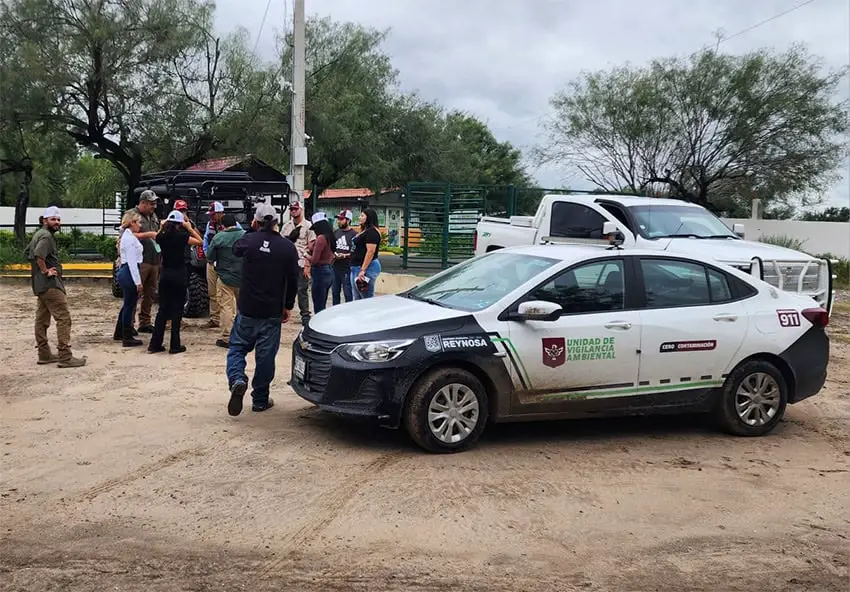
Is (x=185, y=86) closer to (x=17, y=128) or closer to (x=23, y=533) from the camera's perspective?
(x=17, y=128)

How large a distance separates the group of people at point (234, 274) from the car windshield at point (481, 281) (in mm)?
1267

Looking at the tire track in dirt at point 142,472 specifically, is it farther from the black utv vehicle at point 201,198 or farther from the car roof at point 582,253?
the black utv vehicle at point 201,198

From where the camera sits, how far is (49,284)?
342 inches

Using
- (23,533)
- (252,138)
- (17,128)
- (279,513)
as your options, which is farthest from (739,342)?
(17,128)

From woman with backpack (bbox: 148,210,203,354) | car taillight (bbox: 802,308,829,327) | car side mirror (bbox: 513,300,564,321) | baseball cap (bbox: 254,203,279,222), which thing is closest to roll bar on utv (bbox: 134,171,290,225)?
woman with backpack (bbox: 148,210,203,354)

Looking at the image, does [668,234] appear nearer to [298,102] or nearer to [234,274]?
[234,274]

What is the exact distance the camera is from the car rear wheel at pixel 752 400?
6906 mm

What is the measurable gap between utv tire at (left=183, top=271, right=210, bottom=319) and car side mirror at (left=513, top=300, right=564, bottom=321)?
761 centimetres

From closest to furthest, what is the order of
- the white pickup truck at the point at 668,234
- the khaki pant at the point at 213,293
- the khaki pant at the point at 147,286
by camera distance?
the white pickup truck at the point at 668,234 < the khaki pant at the point at 147,286 < the khaki pant at the point at 213,293

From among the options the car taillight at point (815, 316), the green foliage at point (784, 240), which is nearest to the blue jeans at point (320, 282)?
the car taillight at point (815, 316)

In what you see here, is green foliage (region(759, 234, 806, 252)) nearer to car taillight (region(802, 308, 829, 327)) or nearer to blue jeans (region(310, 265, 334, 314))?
blue jeans (region(310, 265, 334, 314))

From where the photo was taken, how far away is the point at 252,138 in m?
23.5

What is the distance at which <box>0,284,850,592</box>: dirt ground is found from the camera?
4203mm

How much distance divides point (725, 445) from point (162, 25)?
2099 centimetres
